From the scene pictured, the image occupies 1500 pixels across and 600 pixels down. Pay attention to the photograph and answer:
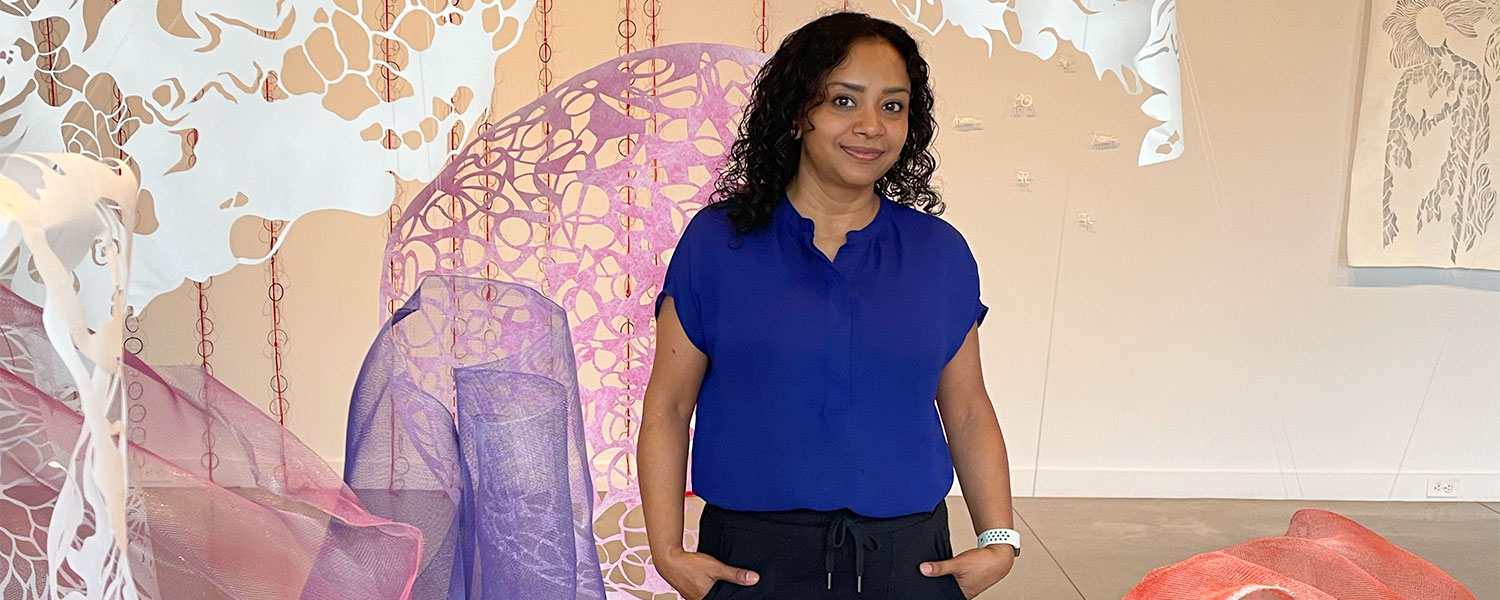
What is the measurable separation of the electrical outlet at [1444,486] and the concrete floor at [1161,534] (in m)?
0.04

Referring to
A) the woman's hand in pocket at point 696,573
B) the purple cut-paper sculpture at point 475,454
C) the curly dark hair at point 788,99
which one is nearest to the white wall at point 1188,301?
the purple cut-paper sculpture at point 475,454

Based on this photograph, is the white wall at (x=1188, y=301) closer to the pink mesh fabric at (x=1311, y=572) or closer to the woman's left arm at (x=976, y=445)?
the pink mesh fabric at (x=1311, y=572)

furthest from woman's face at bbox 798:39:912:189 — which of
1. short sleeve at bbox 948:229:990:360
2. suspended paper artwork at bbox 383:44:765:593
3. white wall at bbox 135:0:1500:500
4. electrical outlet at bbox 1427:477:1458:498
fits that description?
electrical outlet at bbox 1427:477:1458:498

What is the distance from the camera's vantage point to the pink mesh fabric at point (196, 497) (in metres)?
1.63

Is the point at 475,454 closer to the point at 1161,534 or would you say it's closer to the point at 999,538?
the point at 999,538

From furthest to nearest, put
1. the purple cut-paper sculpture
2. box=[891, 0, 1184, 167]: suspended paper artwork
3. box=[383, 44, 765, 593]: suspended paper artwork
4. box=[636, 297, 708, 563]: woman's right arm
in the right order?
box=[383, 44, 765, 593]: suspended paper artwork
box=[891, 0, 1184, 167]: suspended paper artwork
the purple cut-paper sculpture
box=[636, 297, 708, 563]: woman's right arm

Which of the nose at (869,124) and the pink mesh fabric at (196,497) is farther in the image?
the nose at (869,124)

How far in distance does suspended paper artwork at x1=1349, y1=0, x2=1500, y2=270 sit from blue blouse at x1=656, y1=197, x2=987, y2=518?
3248 mm

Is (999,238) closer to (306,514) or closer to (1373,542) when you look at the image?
(1373,542)

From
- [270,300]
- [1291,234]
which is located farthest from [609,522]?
[1291,234]

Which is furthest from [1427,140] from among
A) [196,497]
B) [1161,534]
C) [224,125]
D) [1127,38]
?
[196,497]

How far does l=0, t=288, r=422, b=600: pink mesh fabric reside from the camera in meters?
1.63

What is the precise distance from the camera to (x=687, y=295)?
71.5 inches

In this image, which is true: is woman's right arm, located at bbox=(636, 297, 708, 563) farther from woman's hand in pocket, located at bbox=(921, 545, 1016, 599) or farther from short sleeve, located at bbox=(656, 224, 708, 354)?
woman's hand in pocket, located at bbox=(921, 545, 1016, 599)
